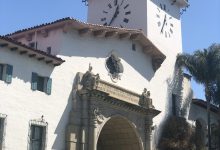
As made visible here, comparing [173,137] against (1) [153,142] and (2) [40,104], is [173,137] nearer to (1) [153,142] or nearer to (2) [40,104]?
(1) [153,142]

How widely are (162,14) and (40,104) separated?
56.6 ft

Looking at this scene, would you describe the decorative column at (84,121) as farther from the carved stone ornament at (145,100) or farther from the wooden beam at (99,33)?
the carved stone ornament at (145,100)

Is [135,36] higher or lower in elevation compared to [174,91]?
higher

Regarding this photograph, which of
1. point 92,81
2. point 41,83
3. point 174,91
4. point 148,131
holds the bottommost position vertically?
point 148,131

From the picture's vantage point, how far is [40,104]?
2300 cm

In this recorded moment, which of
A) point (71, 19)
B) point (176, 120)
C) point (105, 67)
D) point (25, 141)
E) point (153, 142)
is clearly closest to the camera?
point (25, 141)

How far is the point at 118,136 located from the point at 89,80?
20.5 ft

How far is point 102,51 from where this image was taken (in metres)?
28.2

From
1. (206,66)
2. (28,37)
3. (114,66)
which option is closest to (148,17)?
(206,66)

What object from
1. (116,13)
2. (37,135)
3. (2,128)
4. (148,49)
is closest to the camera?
(2,128)

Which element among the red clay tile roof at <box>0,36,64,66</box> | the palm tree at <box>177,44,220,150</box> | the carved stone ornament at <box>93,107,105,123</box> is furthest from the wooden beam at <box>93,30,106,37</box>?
the palm tree at <box>177,44,220,150</box>

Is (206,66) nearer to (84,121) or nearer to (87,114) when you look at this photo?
(87,114)

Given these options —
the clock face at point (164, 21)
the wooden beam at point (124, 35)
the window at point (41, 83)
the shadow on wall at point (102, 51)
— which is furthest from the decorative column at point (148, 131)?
the window at point (41, 83)

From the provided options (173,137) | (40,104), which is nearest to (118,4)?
(173,137)
